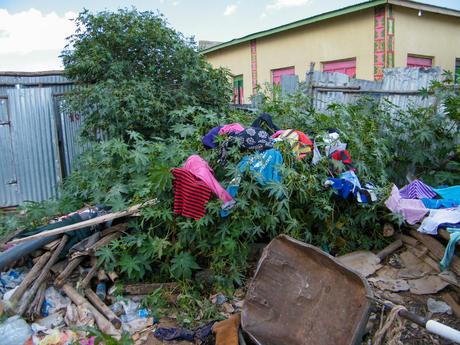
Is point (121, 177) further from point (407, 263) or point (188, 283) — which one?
point (407, 263)

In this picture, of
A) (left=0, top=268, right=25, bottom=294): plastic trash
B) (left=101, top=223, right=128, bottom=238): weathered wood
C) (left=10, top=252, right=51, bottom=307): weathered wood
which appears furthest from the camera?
(left=101, top=223, right=128, bottom=238): weathered wood

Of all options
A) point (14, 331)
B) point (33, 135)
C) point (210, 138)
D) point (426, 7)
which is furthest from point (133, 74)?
point (426, 7)

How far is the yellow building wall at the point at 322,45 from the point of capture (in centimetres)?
970

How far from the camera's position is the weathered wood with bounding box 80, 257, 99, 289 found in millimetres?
3461

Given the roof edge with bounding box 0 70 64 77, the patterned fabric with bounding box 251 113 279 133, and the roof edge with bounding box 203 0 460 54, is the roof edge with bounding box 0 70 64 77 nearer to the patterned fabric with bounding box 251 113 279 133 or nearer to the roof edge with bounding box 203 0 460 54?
the roof edge with bounding box 203 0 460 54

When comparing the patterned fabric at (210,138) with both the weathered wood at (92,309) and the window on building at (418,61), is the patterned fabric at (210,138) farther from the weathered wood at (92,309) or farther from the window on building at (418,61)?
the window on building at (418,61)

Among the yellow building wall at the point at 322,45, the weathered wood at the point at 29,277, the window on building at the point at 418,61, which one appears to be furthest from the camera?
the window on building at the point at 418,61

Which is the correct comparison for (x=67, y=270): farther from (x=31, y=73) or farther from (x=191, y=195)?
(x=31, y=73)

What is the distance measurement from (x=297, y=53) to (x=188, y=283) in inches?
381

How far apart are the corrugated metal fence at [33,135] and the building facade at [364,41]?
3.48 meters

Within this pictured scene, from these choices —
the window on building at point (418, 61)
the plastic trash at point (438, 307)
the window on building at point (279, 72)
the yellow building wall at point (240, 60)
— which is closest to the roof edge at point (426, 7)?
the window on building at point (418, 61)

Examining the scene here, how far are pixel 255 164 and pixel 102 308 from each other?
1858mm

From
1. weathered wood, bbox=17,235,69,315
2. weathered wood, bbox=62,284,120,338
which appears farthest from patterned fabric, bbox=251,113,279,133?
weathered wood, bbox=62,284,120,338

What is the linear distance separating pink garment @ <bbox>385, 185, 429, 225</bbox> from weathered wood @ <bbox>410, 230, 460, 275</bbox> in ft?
0.54
